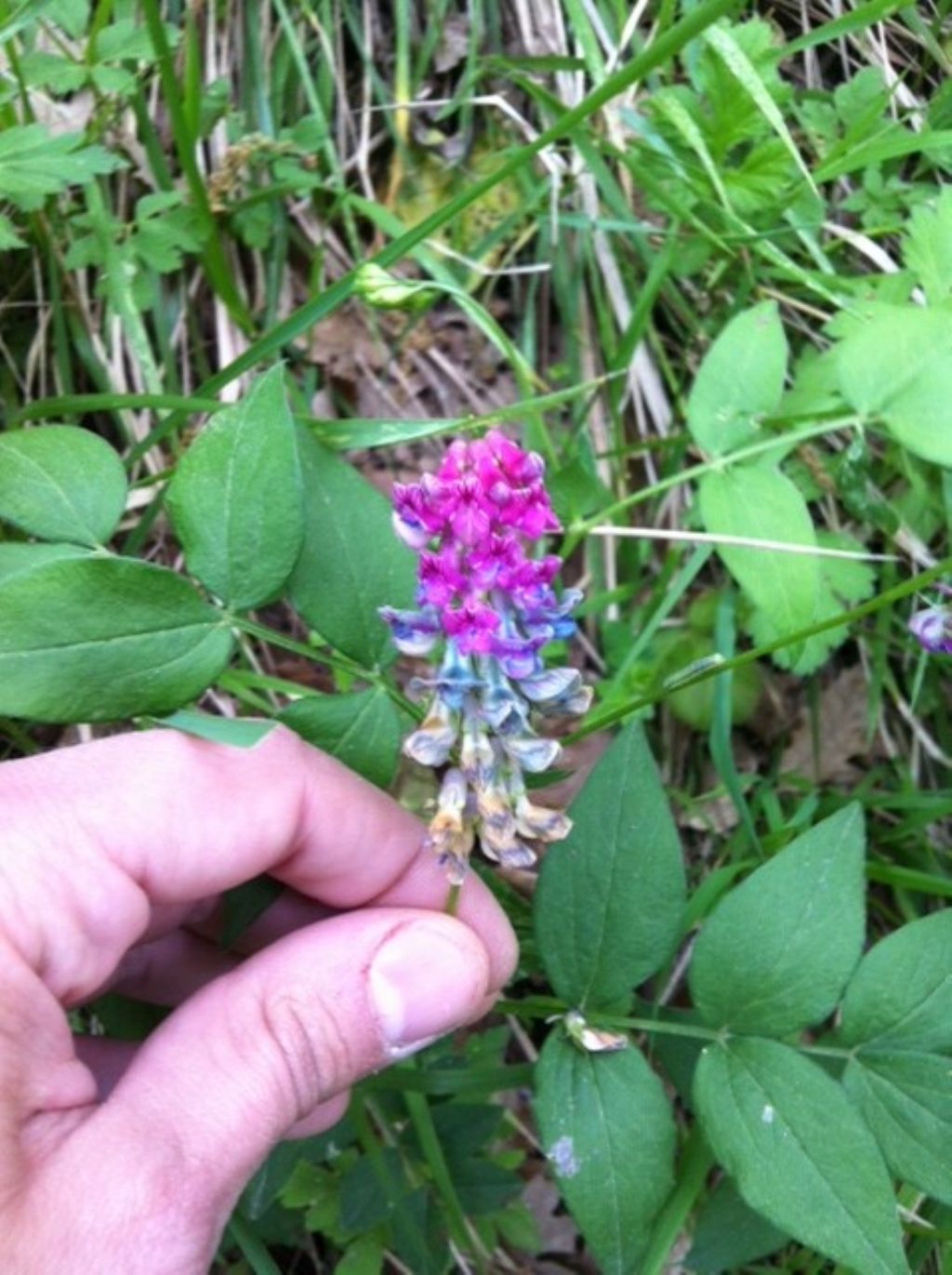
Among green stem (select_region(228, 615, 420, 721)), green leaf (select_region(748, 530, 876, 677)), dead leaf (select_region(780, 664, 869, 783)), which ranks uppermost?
green stem (select_region(228, 615, 420, 721))

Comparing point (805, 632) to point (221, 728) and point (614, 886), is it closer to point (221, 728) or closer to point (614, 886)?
point (614, 886)

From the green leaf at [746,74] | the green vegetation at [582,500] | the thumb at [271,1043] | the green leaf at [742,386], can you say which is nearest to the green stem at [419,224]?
the green vegetation at [582,500]

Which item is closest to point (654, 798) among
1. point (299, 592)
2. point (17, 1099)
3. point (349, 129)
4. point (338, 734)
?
point (338, 734)

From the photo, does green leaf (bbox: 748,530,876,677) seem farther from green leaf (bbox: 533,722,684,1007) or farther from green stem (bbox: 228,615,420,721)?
green stem (bbox: 228,615,420,721)

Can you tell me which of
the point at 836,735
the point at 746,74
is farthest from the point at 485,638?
the point at 836,735

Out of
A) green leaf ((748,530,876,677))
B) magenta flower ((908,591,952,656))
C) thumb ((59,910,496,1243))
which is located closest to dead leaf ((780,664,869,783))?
green leaf ((748,530,876,677))

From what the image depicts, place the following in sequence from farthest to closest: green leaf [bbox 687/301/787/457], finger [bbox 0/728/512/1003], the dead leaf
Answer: the dead leaf < green leaf [bbox 687/301/787/457] < finger [bbox 0/728/512/1003]

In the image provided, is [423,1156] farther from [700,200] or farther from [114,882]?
[700,200]
